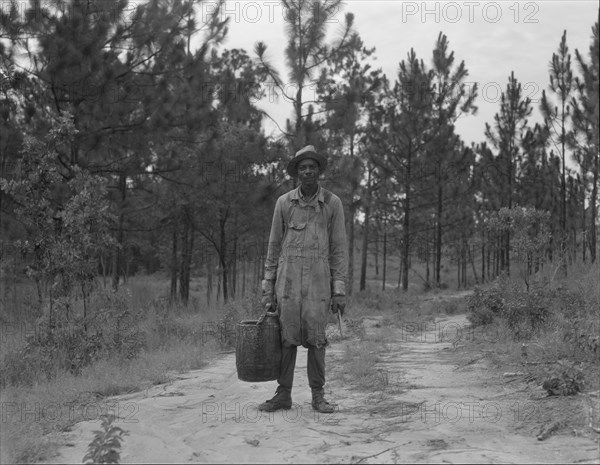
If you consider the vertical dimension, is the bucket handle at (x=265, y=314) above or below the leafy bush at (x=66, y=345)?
above

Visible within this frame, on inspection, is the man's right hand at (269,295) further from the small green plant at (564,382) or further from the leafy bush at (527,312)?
the leafy bush at (527,312)

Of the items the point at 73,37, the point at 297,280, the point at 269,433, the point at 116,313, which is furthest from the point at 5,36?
the point at 269,433

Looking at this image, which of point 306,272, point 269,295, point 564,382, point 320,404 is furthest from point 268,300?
point 564,382

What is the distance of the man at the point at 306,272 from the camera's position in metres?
5.08

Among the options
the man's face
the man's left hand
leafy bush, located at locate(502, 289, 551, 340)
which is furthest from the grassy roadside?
leafy bush, located at locate(502, 289, 551, 340)

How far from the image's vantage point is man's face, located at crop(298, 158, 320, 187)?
528 cm

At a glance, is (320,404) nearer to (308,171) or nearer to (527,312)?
(308,171)

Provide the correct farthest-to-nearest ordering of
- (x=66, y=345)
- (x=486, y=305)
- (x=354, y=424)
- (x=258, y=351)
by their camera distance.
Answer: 1. (x=486, y=305)
2. (x=66, y=345)
3. (x=258, y=351)
4. (x=354, y=424)

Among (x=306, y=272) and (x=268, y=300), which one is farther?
(x=268, y=300)

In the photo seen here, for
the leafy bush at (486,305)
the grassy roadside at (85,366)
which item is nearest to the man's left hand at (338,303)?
the grassy roadside at (85,366)

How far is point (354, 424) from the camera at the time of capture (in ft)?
15.5

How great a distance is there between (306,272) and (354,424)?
3.95 ft

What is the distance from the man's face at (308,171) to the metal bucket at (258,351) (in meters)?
1.15

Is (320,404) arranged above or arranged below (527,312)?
below
